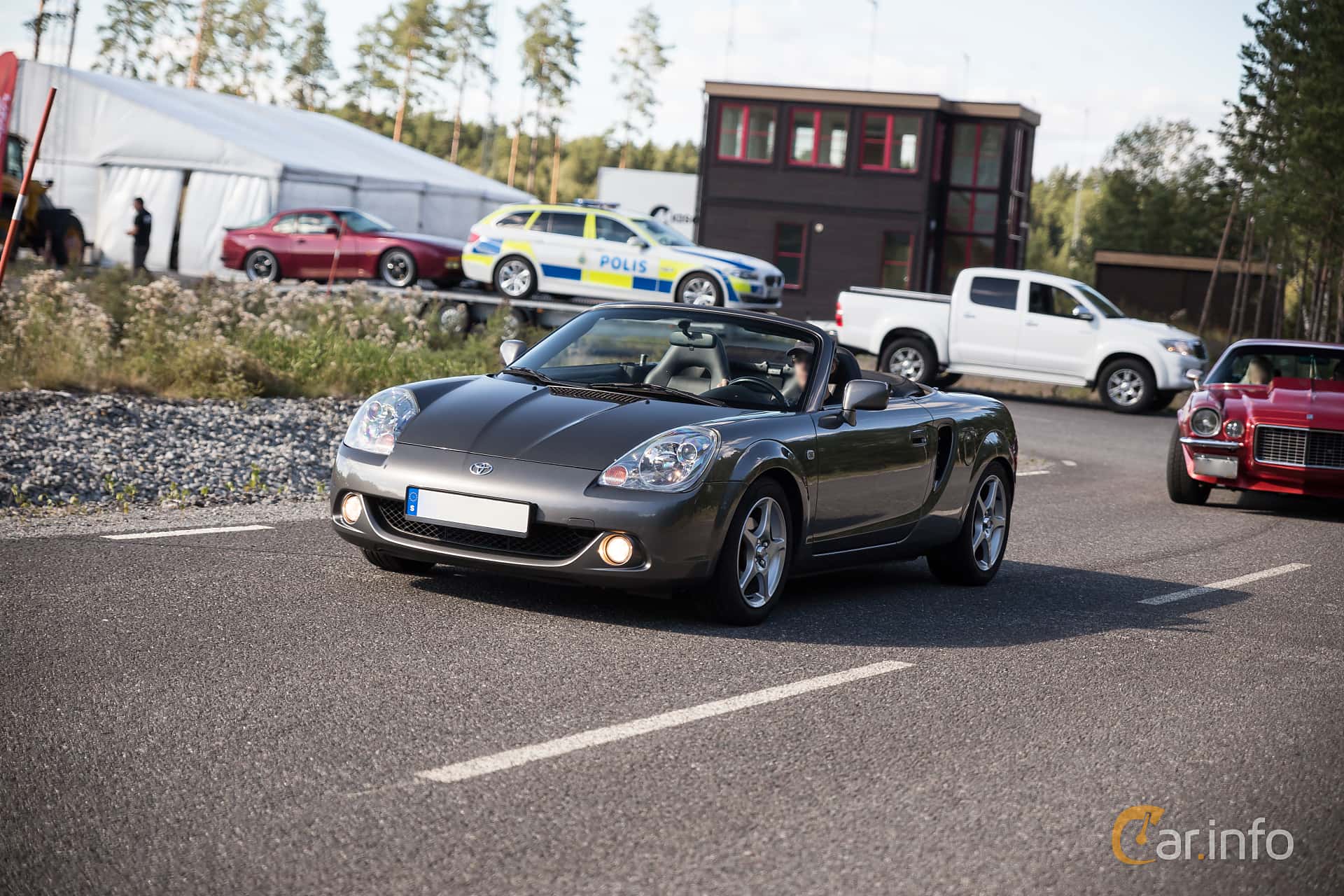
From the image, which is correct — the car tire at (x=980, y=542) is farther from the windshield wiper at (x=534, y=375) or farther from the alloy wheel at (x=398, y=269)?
the alloy wheel at (x=398, y=269)

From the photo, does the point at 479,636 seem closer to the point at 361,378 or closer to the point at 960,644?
the point at 960,644

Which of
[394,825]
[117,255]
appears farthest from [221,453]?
[117,255]

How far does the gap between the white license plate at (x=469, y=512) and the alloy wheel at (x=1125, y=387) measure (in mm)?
20856

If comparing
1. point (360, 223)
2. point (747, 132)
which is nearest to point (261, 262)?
point (360, 223)

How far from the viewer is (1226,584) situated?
9.27 m

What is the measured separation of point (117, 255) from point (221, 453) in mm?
29368

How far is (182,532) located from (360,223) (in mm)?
20853

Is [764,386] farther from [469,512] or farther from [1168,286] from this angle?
[1168,286]

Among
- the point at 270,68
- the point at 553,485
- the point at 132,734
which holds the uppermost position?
the point at 270,68

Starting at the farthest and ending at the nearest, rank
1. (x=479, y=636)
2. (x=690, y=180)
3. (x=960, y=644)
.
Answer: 1. (x=690, y=180)
2. (x=960, y=644)
3. (x=479, y=636)

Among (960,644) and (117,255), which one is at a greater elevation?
(117,255)

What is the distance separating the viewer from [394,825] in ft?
12.9

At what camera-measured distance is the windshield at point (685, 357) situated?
291 inches

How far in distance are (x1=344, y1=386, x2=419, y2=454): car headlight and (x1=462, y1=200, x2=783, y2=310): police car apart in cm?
1809
